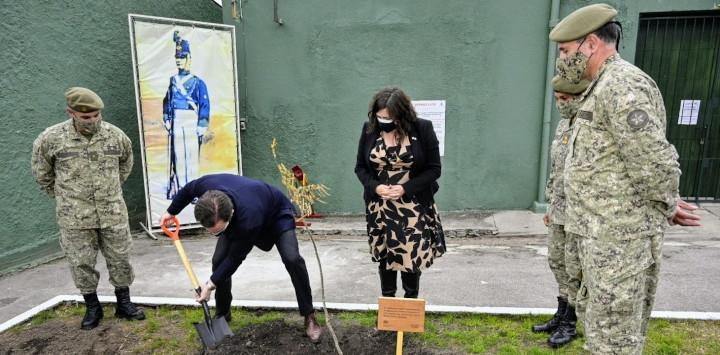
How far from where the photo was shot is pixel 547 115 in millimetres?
6602

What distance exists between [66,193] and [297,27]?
14.9ft

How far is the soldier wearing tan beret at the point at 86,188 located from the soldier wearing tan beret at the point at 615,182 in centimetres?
349

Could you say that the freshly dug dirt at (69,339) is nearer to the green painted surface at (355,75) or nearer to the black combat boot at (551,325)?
the green painted surface at (355,75)

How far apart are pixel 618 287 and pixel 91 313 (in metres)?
3.92

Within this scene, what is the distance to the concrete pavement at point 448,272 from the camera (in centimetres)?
427

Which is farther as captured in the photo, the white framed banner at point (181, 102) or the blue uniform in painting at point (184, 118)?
the blue uniform in painting at point (184, 118)

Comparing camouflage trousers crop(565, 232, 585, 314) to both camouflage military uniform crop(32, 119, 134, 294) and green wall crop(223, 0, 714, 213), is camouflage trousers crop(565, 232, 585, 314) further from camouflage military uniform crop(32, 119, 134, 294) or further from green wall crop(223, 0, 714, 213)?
green wall crop(223, 0, 714, 213)

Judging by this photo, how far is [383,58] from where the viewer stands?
276 inches

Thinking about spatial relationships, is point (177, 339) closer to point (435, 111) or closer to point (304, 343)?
point (304, 343)

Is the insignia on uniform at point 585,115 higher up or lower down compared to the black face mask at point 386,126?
higher up

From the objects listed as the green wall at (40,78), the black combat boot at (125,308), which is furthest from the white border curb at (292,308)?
the green wall at (40,78)

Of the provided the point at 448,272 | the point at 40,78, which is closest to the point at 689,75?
the point at 448,272

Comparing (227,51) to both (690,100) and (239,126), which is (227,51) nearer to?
(239,126)

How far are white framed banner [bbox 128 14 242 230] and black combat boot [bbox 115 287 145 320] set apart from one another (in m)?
2.83
